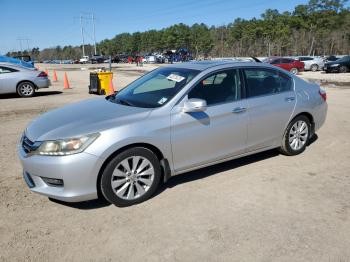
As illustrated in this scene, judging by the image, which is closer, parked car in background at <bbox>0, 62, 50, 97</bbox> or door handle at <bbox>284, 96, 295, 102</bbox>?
door handle at <bbox>284, 96, 295, 102</bbox>

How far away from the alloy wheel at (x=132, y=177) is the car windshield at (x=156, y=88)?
2.47 ft

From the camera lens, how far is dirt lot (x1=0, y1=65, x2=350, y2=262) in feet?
10.4

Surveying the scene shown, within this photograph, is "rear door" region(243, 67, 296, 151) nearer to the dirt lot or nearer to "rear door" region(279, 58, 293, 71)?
the dirt lot

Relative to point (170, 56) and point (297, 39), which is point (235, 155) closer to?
point (170, 56)

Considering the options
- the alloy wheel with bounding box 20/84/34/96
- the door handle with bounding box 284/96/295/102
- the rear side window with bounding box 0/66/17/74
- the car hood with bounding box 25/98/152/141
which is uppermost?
the rear side window with bounding box 0/66/17/74

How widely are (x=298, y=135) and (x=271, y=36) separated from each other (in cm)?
8595

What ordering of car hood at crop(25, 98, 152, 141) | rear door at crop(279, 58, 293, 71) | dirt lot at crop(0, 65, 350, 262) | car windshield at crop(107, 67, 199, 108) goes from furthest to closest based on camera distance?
rear door at crop(279, 58, 293, 71)
car windshield at crop(107, 67, 199, 108)
car hood at crop(25, 98, 152, 141)
dirt lot at crop(0, 65, 350, 262)

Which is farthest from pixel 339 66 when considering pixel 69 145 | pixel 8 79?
pixel 69 145

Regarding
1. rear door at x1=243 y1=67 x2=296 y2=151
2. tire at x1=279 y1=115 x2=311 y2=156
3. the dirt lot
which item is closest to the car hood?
the dirt lot

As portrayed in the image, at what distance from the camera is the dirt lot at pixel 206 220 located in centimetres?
316

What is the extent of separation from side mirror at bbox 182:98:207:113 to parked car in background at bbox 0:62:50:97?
11478 mm

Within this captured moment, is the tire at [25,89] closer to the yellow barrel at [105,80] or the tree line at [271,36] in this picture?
the yellow barrel at [105,80]

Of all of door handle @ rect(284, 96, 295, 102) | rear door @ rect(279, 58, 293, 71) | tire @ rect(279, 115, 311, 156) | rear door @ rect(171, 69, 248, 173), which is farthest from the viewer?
rear door @ rect(279, 58, 293, 71)

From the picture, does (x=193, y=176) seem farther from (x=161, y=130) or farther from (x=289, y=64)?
(x=289, y=64)
